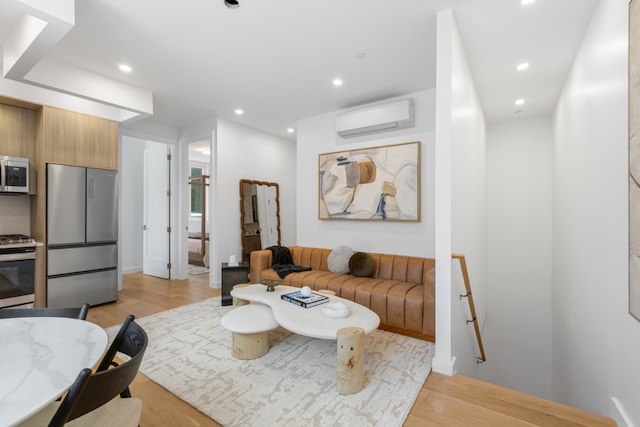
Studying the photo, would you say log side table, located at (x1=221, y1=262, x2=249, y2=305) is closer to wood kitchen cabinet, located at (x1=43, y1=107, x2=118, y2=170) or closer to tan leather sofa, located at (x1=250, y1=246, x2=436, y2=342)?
tan leather sofa, located at (x1=250, y1=246, x2=436, y2=342)

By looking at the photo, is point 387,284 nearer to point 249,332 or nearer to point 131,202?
point 249,332

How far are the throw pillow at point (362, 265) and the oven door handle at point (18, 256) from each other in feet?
12.1

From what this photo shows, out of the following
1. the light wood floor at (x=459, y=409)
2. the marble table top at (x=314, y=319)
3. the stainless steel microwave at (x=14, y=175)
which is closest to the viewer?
the light wood floor at (x=459, y=409)

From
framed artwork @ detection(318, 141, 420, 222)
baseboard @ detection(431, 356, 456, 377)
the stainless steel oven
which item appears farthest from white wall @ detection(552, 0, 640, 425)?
the stainless steel oven

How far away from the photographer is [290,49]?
2852 millimetres

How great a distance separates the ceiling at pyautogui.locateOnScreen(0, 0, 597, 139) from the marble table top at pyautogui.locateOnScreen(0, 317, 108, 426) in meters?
2.05

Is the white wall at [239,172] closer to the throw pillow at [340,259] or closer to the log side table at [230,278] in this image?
the log side table at [230,278]

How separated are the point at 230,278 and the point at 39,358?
296cm

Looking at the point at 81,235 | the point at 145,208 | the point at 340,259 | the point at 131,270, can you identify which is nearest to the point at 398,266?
the point at 340,259

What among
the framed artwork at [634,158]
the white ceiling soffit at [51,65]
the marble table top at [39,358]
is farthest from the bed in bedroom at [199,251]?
the framed artwork at [634,158]

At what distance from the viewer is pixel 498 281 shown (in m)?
4.74

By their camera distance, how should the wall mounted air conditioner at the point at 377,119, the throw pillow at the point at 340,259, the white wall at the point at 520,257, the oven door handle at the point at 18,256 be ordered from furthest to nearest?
the white wall at the point at 520,257 < the throw pillow at the point at 340,259 < the wall mounted air conditioner at the point at 377,119 < the oven door handle at the point at 18,256

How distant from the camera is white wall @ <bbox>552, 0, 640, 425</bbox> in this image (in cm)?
163

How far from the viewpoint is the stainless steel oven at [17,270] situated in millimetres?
3061
